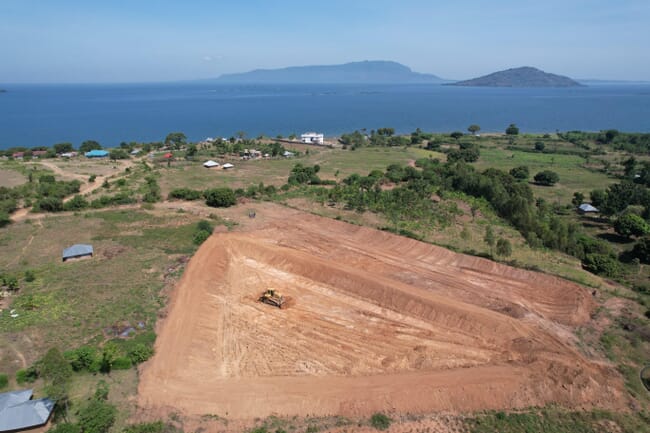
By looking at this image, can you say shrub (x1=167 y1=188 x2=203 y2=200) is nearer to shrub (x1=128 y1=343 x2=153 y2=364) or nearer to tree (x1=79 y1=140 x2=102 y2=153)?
shrub (x1=128 y1=343 x2=153 y2=364)

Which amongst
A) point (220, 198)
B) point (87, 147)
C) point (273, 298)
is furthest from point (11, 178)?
point (273, 298)

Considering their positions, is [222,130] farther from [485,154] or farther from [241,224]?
[241,224]

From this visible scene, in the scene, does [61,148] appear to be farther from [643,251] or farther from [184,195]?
[643,251]

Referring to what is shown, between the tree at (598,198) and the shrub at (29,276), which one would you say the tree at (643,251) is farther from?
the shrub at (29,276)

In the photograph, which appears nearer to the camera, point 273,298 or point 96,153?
point 273,298

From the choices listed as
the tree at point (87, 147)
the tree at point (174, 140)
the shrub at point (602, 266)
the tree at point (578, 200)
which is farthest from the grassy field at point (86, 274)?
the tree at point (174, 140)

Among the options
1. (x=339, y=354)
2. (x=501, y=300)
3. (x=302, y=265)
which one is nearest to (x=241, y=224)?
(x=302, y=265)
